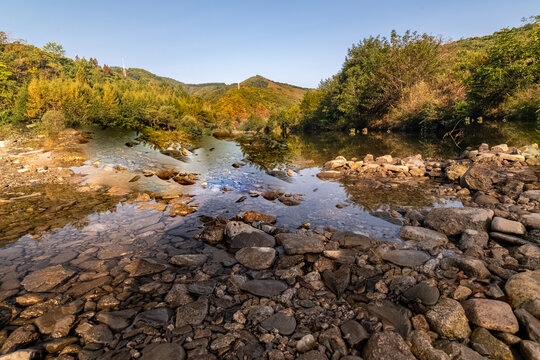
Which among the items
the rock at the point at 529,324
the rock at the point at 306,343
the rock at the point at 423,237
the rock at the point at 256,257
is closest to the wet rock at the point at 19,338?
the rock at the point at 256,257

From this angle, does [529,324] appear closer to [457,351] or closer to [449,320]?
[449,320]

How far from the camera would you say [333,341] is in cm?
306

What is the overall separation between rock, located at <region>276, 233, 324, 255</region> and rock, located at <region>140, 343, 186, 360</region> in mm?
2916

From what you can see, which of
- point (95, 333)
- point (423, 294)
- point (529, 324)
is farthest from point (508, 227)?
point (95, 333)

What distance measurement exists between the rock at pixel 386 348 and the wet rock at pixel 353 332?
0.48 feet

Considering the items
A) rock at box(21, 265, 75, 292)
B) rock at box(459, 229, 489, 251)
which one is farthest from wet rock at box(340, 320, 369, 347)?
rock at box(21, 265, 75, 292)

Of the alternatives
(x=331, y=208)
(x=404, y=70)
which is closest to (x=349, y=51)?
(x=404, y=70)

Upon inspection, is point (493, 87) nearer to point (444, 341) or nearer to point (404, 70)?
point (404, 70)

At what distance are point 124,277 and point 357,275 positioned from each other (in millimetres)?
4401

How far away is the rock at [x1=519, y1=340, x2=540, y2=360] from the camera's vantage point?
8.61ft

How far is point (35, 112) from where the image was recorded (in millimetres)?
41688

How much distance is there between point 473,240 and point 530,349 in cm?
338

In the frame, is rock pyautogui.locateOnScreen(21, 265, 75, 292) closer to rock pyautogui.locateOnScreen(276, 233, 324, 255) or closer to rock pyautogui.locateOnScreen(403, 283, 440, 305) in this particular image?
rock pyautogui.locateOnScreen(276, 233, 324, 255)

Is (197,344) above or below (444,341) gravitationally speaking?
below
